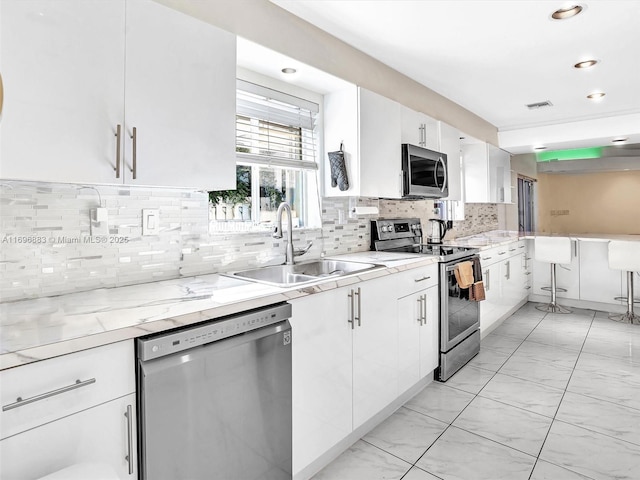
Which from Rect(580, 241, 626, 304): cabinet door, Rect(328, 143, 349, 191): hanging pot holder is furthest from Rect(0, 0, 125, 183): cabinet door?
Rect(580, 241, 626, 304): cabinet door

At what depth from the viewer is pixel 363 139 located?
269 cm

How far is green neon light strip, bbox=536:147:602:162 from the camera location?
5.51m

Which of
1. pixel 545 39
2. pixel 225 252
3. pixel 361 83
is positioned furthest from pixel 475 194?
pixel 225 252

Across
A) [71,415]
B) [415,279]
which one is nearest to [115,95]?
[71,415]

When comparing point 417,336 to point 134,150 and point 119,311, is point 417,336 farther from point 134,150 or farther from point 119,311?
point 134,150

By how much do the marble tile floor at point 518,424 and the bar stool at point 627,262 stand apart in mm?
1138

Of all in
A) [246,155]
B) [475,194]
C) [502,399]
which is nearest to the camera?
[246,155]

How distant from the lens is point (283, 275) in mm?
2426

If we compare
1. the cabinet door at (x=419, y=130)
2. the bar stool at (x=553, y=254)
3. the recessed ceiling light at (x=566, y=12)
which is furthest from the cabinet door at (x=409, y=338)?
the bar stool at (x=553, y=254)

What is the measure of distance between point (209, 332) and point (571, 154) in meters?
6.26

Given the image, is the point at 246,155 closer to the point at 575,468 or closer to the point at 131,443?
the point at 131,443

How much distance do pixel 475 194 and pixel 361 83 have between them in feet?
9.03

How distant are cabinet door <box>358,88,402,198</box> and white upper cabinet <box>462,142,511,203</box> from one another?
227cm

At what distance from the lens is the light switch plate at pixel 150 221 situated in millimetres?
1823
